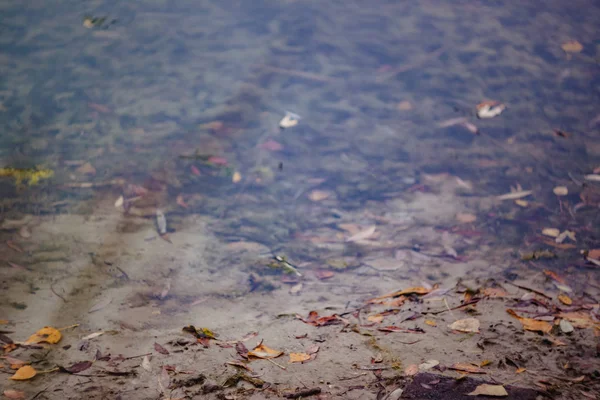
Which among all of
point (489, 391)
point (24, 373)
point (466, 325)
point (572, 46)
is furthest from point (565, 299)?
point (572, 46)

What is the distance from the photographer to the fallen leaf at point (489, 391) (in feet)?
5.13

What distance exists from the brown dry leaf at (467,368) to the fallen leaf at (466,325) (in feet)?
0.91

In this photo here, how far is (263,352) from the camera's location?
1892mm

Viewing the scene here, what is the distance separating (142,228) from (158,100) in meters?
1.96

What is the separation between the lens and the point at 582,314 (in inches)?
88.1

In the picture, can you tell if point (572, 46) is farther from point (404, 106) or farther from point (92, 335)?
point (92, 335)

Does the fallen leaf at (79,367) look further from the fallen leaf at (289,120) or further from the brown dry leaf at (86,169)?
the fallen leaf at (289,120)

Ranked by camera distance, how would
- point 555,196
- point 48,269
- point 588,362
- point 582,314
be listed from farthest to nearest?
point 555,196 < point 48,269 < point 582,314 < point 588,362

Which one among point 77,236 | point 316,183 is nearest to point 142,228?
point 77,236

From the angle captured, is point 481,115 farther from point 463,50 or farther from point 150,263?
point 150,263

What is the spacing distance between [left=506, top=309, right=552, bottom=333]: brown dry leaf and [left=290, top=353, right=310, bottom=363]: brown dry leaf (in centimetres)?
98

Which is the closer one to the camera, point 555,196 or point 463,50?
point 555,196

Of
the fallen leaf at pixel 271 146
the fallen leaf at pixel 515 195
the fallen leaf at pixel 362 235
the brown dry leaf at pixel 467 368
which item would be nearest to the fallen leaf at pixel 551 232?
the fallen leaf at pixel 515 195

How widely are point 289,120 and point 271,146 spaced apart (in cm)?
45
